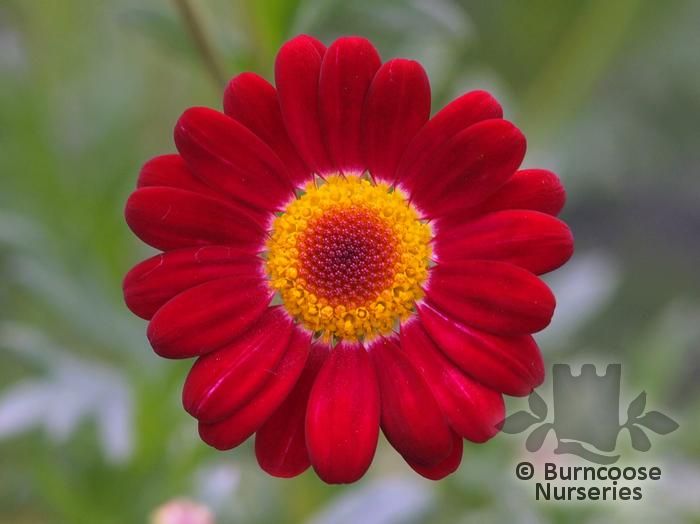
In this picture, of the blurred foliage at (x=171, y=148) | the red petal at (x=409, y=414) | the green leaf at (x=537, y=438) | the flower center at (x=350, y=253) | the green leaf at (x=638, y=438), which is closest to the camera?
the red petal at (x=409, y=414)

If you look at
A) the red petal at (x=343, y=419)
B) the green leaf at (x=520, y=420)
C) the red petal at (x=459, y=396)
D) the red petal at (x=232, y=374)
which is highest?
the red petal at (x=459, y=396)

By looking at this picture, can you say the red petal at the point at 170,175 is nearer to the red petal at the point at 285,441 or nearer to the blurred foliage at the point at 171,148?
the red petal at the point at 285,441

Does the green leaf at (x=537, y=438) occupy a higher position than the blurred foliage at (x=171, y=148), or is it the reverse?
the green leaf at (x=537, y=438)

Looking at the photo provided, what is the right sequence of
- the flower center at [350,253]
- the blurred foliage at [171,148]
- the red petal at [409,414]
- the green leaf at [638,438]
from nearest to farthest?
the red petal at [409,414], the flower center at [350,253], the green leaf at [638,438], the blurred foliage at [171,148]

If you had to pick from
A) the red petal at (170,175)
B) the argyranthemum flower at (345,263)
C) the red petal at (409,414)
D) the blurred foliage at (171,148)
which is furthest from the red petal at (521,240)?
the blurred foliage at (171,148)

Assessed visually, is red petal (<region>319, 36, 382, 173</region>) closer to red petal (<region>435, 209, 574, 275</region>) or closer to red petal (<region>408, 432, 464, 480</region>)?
red petal (<region>435, 209, 574, 275</region>)

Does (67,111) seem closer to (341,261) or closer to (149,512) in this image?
(149,512)

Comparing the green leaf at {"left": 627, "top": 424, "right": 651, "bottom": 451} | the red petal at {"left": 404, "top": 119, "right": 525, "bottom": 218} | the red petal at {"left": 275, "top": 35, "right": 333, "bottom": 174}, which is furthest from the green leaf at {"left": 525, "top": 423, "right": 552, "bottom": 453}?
the red petal at {"left": 275, "top": 35, "right": 333, "bottom": 174}
